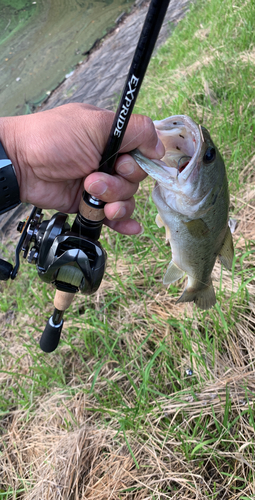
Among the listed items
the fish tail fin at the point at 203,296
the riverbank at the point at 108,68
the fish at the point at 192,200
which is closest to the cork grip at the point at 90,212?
the fish at the point at 192,200

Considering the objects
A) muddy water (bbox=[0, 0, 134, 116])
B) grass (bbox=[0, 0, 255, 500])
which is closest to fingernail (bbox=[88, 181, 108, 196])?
grass (bbox=[0, 0, 255, 500])

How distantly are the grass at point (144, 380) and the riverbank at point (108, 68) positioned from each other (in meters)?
3.65

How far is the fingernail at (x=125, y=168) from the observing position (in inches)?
59.5

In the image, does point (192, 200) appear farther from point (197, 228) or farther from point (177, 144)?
point (177, 144)

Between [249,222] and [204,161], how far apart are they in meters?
1.16

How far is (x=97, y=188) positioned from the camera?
1.47 meters

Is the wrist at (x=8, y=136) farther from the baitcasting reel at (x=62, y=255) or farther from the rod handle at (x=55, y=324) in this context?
the rod handle at (x=55, y=324)

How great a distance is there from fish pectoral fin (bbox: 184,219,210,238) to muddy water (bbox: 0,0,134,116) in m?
6.85

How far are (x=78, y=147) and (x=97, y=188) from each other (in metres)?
0.23

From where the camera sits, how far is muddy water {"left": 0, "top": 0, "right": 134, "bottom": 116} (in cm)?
790

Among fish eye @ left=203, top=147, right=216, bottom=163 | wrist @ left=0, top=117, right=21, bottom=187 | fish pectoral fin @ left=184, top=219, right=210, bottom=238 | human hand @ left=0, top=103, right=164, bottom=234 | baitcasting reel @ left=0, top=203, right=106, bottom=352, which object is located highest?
wrist @ left=0, top=117, right=21, bottom=187

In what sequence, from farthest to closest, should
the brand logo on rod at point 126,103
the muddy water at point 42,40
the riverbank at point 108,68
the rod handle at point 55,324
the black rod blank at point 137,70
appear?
1. the muddy water at point 42,40
2. the riverbank at point 108,68
3. the rod handle at point 55,324
4. the brand logo on rod at point 126,103
5. the black rod blank at point 137,70

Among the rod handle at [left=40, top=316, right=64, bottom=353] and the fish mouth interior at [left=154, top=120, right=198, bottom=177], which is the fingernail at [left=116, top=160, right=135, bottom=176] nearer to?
the fish mouth interior at [left=154, top=120, right=198, bottom=177]

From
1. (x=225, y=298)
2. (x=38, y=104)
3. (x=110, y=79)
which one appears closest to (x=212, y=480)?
(x=225, y=298)
